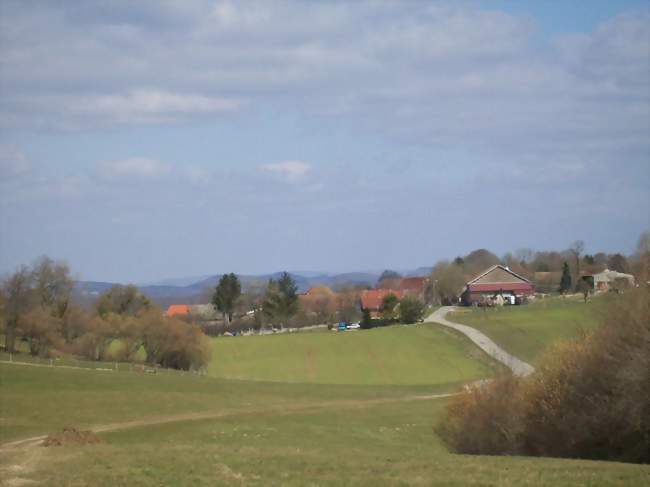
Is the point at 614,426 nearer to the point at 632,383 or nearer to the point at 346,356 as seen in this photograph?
the point at 632,383

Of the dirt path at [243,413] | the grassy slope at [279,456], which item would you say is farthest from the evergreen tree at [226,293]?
the grassy slope at [279,456]

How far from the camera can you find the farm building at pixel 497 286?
12600 centimetres

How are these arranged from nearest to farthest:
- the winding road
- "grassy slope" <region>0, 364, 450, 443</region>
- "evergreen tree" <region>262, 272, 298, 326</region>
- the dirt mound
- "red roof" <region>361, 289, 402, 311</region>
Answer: the dirt mound
"grassy slope" <region>0, 364, 450, 443</region>
the winding road
"evergreen tree" <region>262, 272, 298, 326</region>
"red roof" <region>361, 289, 402, 311</region>

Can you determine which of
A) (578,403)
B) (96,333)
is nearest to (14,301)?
(96,333)

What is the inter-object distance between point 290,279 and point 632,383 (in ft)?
343

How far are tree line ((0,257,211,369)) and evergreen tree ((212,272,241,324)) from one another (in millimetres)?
45084

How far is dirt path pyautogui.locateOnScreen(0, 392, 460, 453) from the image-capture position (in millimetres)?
34188

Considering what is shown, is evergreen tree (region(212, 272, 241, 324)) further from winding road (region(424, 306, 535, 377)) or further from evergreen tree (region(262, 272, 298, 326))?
winding road (region(424, 306, 535, 377))

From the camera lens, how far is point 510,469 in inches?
731

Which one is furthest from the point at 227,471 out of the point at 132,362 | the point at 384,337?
the point at 384,337

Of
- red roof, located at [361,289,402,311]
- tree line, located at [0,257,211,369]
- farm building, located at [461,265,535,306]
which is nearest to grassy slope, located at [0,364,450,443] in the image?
tree line, located at [0,257,211,369]

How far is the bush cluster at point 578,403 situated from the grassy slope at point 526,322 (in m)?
41.4

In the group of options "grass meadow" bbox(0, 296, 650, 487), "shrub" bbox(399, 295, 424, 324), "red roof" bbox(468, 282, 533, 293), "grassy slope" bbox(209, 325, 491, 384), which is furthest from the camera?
"red roof" bbox(468, 282, 533, 293)

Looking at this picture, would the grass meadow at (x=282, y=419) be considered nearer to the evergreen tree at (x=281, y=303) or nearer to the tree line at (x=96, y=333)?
the tree line at (x=96, y=333)
